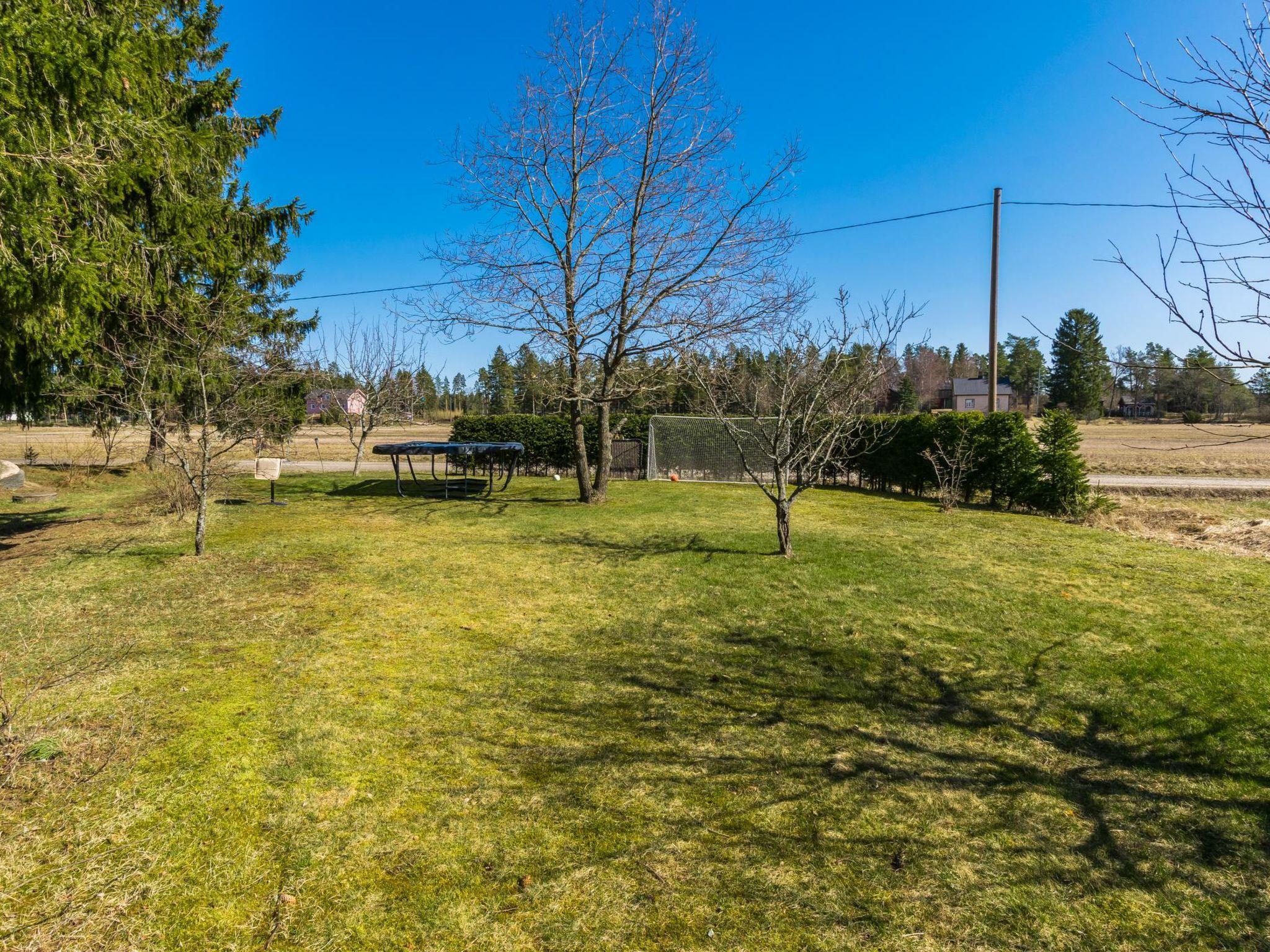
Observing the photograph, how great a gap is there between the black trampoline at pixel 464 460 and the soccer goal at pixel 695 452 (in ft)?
12.4

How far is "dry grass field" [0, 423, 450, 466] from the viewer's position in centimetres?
1898

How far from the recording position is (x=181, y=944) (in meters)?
2.04

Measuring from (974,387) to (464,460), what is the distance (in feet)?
195

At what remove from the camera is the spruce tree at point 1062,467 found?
34.5 feet

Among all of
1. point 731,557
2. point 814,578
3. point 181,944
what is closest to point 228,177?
point 731,557

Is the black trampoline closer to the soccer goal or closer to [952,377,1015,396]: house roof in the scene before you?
the soccer goal

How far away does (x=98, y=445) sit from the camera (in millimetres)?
20938

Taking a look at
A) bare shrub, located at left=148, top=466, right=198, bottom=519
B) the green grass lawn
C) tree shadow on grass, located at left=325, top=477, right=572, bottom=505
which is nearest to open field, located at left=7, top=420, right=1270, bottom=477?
tree shadow on grass, located at left=325, top=477, right=572, bottom=505

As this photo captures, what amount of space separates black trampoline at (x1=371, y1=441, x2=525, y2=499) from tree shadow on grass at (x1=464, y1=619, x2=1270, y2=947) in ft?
26.9

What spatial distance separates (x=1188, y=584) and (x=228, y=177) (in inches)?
712

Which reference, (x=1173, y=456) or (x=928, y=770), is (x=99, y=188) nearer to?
(x=928, y=770)

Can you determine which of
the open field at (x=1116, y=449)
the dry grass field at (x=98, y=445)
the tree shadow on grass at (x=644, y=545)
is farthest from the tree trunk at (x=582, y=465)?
the open field at (x=1116, y=449)

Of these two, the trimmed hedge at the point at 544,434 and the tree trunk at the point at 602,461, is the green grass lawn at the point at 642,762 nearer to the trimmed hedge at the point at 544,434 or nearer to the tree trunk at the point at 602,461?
the tree trunk at the point at 602,461

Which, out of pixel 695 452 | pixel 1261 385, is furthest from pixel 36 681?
pixel 695 452
